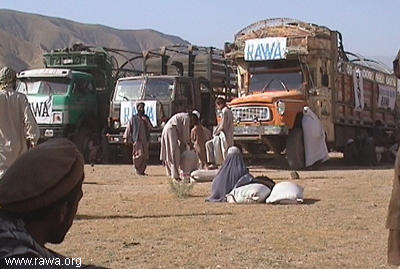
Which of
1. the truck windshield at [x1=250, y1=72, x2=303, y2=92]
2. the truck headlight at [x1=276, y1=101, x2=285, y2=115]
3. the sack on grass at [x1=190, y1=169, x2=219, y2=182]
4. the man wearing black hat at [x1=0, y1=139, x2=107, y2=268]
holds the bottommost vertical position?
the sack on grass at [x1=190, y1=169, x2=219, y2=182]

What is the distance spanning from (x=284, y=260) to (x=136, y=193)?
5631mm

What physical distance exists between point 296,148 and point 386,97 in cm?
671

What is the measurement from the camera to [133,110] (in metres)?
18.5

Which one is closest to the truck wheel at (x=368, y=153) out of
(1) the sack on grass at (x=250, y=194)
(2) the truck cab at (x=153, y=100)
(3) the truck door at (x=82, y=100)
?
(2) the truck cab at (x=153, y=100)

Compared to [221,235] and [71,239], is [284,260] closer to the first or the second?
[221,235]

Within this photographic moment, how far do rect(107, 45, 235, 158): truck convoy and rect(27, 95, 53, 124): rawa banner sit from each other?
4.95 feet

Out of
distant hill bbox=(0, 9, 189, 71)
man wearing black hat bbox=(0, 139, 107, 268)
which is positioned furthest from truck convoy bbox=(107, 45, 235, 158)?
distant hill bbox=(0, 9, 189, 71)

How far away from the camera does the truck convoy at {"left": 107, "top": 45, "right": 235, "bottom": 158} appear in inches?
727

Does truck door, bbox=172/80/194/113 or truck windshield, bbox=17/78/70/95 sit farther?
truck windshield, bbox=17/78/70/95

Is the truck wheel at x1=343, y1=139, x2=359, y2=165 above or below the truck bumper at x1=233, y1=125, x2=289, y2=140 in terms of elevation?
below

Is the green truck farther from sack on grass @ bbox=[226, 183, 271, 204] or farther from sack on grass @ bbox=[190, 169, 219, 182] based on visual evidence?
sack on grass @ bbox=[226, 183, 271, 204]

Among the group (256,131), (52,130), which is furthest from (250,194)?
(52,130)

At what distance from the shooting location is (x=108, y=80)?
21.4 meters

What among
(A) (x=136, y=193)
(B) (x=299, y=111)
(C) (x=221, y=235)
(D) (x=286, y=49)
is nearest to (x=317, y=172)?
(B) (x=299, y=111)
